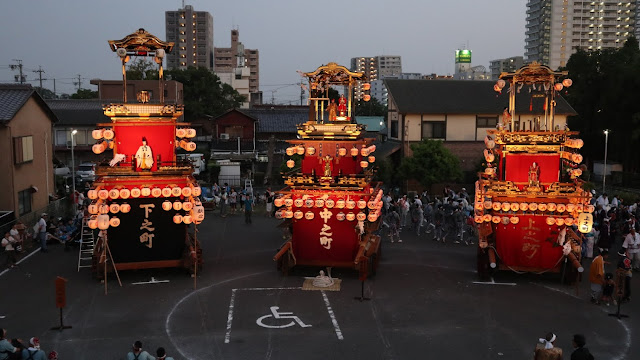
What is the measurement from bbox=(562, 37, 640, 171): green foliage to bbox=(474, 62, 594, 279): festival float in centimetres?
2566

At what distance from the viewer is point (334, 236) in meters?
23.0

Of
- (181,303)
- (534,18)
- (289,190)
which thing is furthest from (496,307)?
(534,18)

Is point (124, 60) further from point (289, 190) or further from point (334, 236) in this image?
point (334, 236)

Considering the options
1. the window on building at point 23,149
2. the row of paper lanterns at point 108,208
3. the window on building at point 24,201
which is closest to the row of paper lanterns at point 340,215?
the row of paper lanterns at point 108,208

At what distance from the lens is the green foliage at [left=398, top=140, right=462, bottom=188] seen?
40.4 meters

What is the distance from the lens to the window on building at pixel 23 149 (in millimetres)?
30906

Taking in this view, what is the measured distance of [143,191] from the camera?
21.8 meters

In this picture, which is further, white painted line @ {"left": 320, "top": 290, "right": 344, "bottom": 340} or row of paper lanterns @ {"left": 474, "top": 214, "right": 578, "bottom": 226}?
row of paper lanterns @ {"left": 474, "top": 214, "right": 578, "bottom": 226}

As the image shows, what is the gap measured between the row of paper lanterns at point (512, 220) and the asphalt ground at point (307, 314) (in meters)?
2.31

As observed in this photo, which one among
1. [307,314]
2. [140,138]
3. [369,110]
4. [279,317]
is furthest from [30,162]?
[369,110]

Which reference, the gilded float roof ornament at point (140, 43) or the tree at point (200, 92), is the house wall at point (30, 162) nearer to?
the gilded float roof ornament at point (140, 43)

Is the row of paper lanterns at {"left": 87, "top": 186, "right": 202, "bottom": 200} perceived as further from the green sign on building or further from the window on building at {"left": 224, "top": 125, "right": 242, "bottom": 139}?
the green sign on building

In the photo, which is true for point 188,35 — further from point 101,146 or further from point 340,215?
point 340,215

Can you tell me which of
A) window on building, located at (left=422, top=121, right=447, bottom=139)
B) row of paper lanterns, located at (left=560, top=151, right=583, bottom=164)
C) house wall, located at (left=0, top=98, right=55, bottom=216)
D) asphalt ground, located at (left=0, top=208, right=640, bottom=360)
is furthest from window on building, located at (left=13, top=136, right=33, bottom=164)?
window on building, located at (left=422, top=121, right=447, bottom=139)
